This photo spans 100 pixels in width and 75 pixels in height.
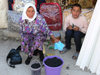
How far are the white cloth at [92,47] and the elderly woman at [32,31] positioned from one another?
0.58 m

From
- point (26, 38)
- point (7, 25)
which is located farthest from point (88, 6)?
point (7, 25)

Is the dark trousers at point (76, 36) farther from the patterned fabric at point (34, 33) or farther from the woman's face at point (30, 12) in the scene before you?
the woman's face at point (30, 12)

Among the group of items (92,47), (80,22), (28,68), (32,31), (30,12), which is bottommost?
(28,68)

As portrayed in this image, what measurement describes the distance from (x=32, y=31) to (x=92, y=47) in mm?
1163

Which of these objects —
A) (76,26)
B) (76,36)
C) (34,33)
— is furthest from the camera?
(76,26)

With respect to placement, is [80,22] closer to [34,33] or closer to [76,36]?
[76,36]

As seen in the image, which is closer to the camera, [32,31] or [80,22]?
[32,31]

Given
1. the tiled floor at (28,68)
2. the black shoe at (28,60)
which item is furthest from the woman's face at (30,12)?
the tiled floor at (28,68)

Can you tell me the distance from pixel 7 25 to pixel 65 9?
1.49m

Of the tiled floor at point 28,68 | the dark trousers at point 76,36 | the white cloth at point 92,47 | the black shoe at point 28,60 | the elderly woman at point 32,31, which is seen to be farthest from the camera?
the dark trousers at point 76,36

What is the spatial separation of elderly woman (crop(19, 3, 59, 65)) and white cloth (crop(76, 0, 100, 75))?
579mm

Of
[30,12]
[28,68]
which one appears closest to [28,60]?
[28,68]

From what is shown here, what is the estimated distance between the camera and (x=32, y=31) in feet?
10.7

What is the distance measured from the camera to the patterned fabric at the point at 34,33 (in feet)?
10.5
